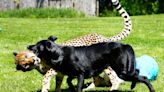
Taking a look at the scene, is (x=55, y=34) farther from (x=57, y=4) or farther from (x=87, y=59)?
(x=57, y=4)

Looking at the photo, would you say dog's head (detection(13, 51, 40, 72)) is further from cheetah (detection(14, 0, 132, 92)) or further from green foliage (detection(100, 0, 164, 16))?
green foliage (detection(100, 0, 164, 16))

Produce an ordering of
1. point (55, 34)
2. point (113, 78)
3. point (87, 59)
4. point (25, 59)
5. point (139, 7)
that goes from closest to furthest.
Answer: point (25, 59) < point (87, 59) < point (113, 78) < point (55, 34) < point (139, 7)

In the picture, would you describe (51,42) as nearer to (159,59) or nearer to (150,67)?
(150,67)

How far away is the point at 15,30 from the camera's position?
17.2 metres

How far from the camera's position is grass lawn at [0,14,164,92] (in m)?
8.36

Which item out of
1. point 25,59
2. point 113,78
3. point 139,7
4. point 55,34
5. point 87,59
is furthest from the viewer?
point 139,7

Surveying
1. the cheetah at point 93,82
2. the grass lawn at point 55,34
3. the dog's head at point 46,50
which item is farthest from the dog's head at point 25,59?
the grass lawn at point 55,34

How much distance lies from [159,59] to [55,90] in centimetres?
422

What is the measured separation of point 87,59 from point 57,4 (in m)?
18.6

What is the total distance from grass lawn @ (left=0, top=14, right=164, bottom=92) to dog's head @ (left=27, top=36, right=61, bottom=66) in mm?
1386

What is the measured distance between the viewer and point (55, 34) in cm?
1592

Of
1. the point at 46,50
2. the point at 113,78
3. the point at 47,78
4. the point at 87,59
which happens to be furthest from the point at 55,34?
the point at 46,50

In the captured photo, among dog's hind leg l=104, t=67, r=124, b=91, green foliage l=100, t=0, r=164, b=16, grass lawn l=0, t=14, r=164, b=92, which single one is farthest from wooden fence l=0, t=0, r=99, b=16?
dog's hind leg l=104, t=67, r=124, b=91

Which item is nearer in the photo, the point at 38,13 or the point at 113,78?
the point at 113,78
